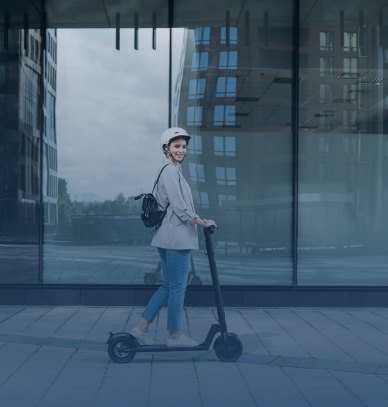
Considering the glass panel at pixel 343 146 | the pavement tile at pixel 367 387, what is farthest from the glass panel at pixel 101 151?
the pavement tile at pixel 367 387

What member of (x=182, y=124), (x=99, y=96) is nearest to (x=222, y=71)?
(x=182, y=124)

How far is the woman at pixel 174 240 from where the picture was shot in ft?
24.7

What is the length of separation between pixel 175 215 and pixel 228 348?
3.85 ft

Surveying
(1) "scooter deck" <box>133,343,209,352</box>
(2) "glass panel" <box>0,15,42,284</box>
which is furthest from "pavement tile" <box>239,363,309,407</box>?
(2) "glass panel" <box>0,15,42,284</box>

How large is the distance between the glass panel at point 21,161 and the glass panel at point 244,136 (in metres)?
1.79

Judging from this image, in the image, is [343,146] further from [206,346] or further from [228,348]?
[206,346]

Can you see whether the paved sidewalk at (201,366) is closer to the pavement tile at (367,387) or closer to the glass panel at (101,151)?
the pavement tile at (367,387)

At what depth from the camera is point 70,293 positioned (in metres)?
11.2

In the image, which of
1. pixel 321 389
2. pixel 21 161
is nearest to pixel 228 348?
pixel 321 389

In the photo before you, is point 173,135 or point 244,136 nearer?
point 173,135

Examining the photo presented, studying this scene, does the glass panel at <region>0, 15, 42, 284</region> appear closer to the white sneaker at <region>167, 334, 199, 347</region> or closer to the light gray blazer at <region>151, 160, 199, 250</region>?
the light gray blazer at <region>151, 160, 199, 250</region>

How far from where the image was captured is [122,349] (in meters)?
7.42

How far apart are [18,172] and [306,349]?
4779 mm

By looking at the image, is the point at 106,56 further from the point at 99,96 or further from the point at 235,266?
the point at 235,266
